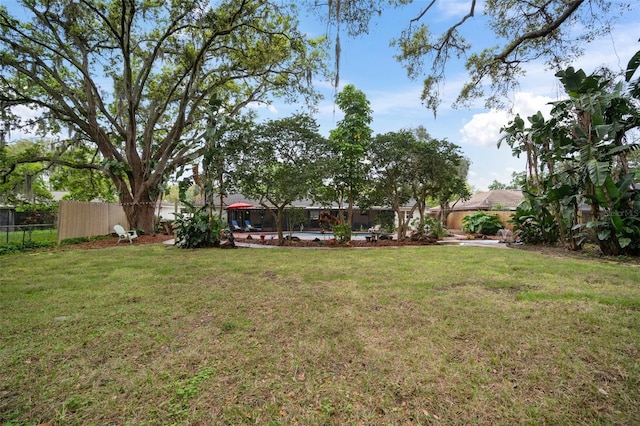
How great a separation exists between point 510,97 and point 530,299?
12.9 feet

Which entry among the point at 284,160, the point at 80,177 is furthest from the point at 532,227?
the point at 80,177

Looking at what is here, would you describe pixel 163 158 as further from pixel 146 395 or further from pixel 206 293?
pixel 146 395

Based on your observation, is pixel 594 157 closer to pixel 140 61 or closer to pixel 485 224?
pixel 485 224

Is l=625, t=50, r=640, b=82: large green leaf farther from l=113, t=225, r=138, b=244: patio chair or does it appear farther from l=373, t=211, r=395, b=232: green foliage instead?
l=113, t=225, r=138, b=244: patio chair

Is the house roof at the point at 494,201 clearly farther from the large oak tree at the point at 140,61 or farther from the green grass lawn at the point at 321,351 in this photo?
the green grass lawn at the point at 321,351

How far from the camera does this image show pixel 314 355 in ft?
9.14

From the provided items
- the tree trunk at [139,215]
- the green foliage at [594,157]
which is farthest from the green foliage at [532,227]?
the tree trunk at [139,215]

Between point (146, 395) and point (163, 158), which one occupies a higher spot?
point (163, 158)

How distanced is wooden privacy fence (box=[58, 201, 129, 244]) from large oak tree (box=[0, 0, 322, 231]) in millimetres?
1085

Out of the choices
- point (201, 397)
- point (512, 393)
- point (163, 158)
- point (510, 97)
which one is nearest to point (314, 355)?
point (201, 397)

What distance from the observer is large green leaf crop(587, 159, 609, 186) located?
7.19 metres

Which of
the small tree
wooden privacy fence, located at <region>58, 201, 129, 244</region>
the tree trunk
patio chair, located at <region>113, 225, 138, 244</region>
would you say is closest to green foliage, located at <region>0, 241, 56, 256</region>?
wooden privacy fence, located at <region>58, 201, 129, 244</region>

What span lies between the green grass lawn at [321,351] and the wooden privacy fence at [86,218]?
22.3ft

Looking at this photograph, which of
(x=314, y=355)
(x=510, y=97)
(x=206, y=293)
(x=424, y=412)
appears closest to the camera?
(x=424, y=412)
